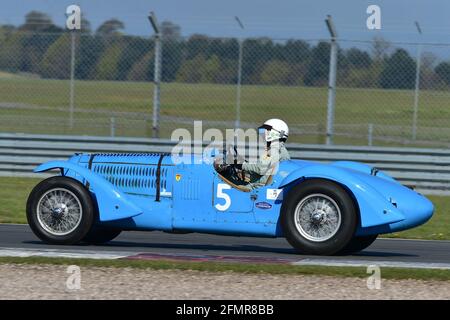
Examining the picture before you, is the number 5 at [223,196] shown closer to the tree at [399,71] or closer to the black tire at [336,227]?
the black tire at [336,227]

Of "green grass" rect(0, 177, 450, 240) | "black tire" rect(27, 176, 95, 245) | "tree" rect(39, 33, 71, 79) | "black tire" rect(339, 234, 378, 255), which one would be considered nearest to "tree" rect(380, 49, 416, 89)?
"green grass" rect(0, 177, 450, 240)

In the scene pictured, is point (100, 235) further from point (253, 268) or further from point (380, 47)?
point (380, 47)

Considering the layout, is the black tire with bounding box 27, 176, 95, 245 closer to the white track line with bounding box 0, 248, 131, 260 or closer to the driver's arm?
the white track line with bounding box 0, 248, 131, 260

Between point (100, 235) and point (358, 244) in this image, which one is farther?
point (100, 235)

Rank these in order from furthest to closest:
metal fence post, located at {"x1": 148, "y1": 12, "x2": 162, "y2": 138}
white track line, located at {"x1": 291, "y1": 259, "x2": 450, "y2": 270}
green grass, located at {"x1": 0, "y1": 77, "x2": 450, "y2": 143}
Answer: green grass, located at {"x1": 0, "y1": 77, "x2": 450, "y2": 143}, metal fence post, located at {"x1": 148, "y1": 12, "x2": 162, "y2": 138}, white track line, located at {"x1": 291, "y1": 259, "x2": 450, "y2": 270}

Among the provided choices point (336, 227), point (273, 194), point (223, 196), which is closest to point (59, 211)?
point (223, 196)

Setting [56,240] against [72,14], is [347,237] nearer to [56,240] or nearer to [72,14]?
[56,240]

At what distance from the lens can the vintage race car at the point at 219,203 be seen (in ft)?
34.3

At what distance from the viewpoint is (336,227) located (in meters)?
10.5

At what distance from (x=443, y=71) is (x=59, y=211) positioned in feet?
32.8

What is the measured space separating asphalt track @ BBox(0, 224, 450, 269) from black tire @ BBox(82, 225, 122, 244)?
88 mm

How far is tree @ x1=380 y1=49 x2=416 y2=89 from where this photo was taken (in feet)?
63.5

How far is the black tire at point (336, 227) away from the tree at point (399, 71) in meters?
9.03
